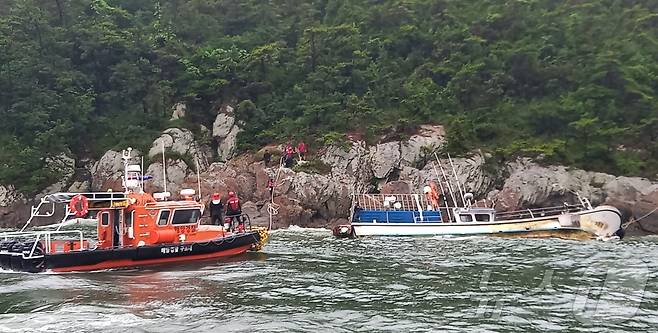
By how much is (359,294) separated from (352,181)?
90.3 ft

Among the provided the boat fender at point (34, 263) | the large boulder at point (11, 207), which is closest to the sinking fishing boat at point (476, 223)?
the boat fender at point (34, 263)

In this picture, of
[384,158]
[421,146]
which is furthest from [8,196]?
[421,146]

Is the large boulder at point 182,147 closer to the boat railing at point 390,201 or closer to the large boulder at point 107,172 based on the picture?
the large boulder at point 107,172

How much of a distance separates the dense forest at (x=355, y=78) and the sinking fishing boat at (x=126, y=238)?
951 inches

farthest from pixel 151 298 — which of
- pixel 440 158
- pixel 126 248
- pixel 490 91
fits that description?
pixel 490 91

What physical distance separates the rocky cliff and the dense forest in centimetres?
181

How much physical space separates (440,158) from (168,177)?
66.6 feet

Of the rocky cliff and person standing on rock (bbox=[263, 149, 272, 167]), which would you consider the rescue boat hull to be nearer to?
the rocky cliff

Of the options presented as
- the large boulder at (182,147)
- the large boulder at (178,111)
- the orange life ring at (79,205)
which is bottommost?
the orange life ring at (79,205)

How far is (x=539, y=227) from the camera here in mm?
32250

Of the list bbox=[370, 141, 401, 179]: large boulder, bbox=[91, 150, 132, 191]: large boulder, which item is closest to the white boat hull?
bbox=[370, 141, 401, 179]: large boulder

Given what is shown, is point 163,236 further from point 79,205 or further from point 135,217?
point 79,205

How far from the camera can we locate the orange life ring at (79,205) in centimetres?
2136

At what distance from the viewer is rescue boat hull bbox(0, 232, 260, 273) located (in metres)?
21.1
